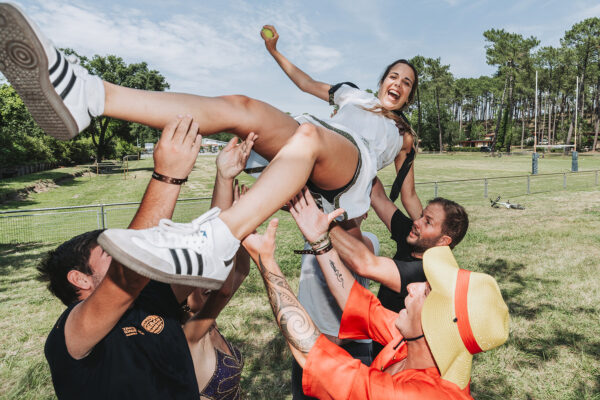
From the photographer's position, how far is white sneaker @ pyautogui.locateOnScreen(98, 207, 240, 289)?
4.26ft

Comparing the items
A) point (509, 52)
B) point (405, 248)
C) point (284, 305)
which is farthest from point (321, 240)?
point (509, 52)

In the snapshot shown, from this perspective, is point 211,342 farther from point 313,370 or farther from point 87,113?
point 87,113

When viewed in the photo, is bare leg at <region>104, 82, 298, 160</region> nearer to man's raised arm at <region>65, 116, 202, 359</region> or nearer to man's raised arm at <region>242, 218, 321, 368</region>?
man's raised arm at <region>65, 116, 202, 359</region>

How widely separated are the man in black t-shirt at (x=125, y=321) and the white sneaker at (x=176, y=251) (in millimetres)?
78

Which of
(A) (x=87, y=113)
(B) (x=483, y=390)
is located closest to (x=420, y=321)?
(A) (x=87, y=113)

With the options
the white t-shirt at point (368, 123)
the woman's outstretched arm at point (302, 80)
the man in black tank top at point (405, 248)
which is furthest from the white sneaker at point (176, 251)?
the woman's outstretched arm at point (302, 80)

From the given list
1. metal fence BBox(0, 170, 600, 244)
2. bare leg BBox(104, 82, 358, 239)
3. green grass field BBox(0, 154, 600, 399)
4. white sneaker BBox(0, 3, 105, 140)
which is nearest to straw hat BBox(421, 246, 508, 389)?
bare leg BBox(104, 82, 358, 239)

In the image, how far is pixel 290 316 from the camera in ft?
6.23

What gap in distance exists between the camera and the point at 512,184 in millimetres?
19297

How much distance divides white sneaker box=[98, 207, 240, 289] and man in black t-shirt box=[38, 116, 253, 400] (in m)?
0.08

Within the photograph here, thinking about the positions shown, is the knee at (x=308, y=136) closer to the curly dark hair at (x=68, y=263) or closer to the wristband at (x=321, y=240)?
the wristband at (x=321, y=240)

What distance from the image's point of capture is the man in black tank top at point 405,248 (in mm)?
2699

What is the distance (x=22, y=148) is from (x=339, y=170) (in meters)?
29.0

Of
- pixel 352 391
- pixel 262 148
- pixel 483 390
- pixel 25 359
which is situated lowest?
pixel 483 390
